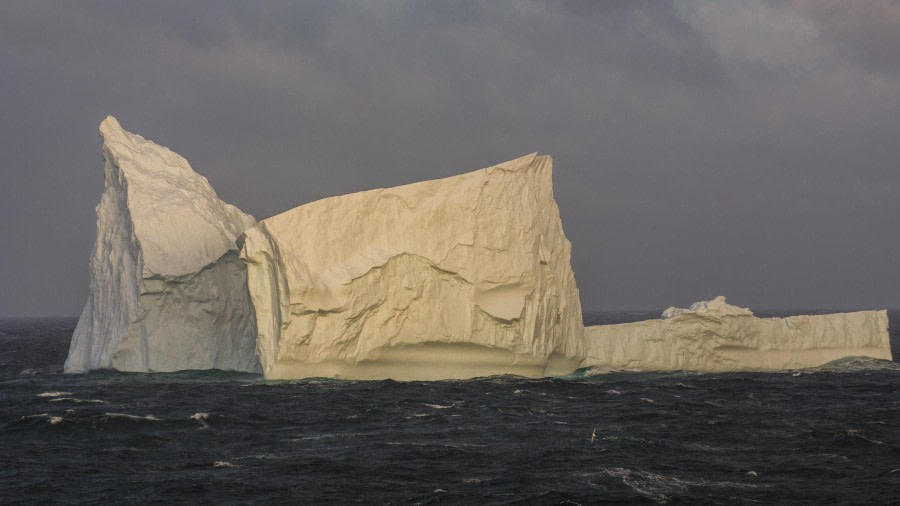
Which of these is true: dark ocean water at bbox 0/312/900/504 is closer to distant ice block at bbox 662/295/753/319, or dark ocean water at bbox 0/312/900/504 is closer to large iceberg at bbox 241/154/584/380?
large iceberg at bbox 241/154/584/380

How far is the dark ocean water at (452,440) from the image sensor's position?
1703 centimetres

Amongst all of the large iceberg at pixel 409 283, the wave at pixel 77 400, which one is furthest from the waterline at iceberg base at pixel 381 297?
the wave at pixel 77 400

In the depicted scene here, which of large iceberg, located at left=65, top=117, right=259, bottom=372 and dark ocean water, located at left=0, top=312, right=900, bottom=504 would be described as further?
large iceberg, located at left=65, top=117, right=259, bottom=372

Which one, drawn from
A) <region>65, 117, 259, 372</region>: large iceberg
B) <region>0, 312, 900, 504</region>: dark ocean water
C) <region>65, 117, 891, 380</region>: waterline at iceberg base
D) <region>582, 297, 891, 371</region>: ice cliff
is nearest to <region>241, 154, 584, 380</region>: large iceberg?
<region>65, 117, 891, 380</region>: waterline at iceberg base

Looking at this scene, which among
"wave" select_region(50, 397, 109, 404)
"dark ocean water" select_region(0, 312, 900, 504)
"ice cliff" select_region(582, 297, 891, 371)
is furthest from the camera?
"ice cliff" select_region(582, 297, 891, 371)

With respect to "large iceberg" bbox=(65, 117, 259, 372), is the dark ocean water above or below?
below

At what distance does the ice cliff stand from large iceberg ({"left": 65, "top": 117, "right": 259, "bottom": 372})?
13229 mm

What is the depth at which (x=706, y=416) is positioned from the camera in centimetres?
2489

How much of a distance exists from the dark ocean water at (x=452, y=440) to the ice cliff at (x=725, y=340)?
181cm

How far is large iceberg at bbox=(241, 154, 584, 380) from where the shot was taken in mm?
30312

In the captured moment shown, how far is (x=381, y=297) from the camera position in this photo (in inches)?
1208

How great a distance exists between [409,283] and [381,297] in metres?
1.07

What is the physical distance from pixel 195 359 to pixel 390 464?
56.5 ft

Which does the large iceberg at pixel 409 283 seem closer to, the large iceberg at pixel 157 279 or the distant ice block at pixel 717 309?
the large iceberg at pixel 157 279
